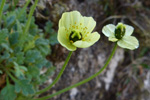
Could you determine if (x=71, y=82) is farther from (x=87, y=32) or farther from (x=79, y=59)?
(x=87, y=32)

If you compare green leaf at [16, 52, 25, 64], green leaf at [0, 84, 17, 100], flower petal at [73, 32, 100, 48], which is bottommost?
green leaf at [0, 84, 17, 100]

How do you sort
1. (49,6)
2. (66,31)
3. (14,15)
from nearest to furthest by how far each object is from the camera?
(66,31), (14,15), (49,6)

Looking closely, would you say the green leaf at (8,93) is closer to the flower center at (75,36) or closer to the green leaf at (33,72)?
the green leaf at (33,72)

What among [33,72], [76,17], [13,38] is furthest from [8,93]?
[76,17]

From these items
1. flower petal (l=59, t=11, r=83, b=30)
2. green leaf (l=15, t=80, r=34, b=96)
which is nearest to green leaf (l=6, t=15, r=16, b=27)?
green leaf (l=15, t=80, r=34, b=96)

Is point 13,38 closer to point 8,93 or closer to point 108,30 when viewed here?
point 8,93

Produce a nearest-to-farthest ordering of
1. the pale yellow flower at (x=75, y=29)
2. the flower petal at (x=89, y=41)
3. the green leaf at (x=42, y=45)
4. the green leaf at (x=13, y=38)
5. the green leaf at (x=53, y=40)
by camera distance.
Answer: the flower petal at (x=89, y=41) < the pale yellow flower at (x=75, y=29) < the green leaf at (x=13, y=38) < the green leaf at (x=42, y=45) < the green leaf at (x=53, y=40)

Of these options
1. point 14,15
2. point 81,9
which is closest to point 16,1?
point 14,15

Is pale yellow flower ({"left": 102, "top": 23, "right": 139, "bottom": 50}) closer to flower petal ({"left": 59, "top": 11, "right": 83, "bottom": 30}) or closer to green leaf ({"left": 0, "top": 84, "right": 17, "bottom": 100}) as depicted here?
flower petal ({"left": 59, "top": 11, "right": 83, "bottom": 30})

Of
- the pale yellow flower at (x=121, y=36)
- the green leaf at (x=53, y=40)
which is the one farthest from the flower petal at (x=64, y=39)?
the green leaf at (x=53, y=40)
